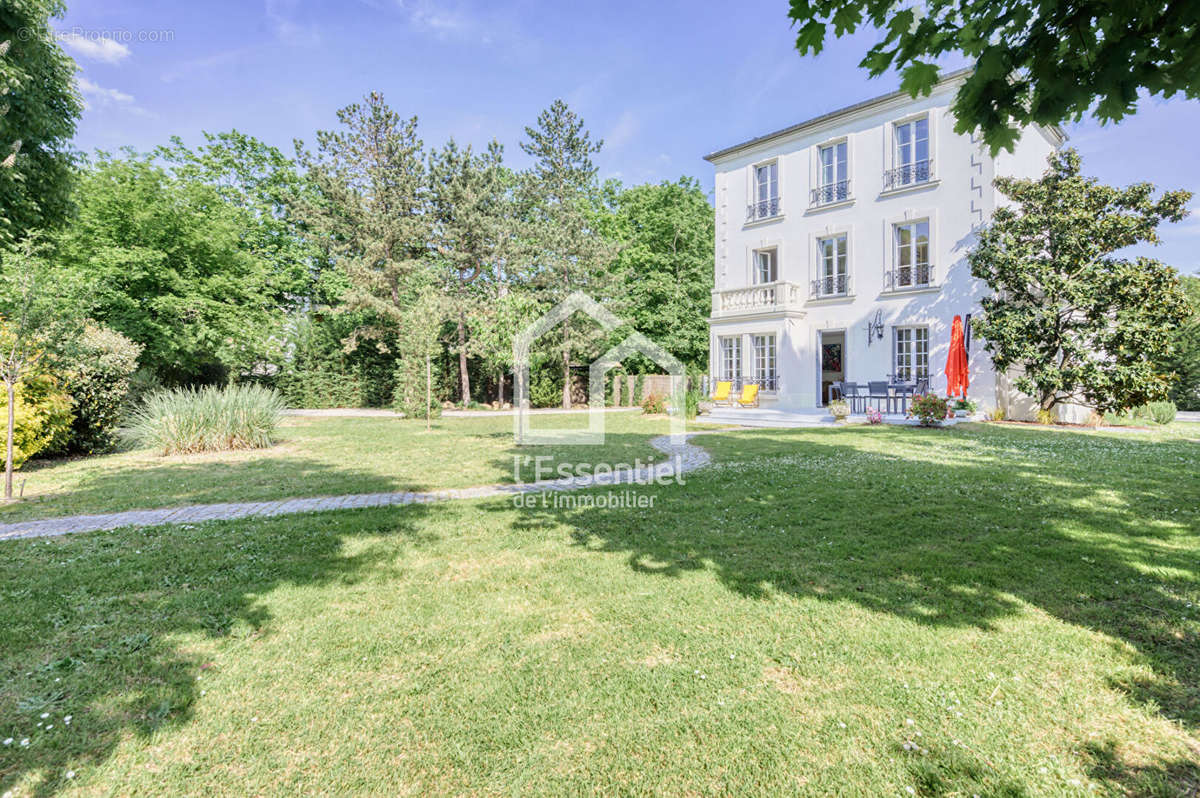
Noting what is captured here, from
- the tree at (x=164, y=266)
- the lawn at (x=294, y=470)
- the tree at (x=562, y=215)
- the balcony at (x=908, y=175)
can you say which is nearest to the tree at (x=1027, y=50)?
the lawn at (x=294, y=470)

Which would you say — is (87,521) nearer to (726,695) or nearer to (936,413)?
(726,695)

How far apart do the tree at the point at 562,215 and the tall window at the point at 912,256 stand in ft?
41.6

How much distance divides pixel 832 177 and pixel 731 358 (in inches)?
280

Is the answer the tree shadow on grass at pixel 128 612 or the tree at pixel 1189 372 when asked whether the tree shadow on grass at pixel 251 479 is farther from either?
the tree at pixel 1189 372

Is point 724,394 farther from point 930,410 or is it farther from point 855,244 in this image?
point 930,410

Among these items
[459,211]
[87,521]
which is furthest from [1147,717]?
[459,211]

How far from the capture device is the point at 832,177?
1770 cm

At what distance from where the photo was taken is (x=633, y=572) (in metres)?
3.84

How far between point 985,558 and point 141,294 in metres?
26.6

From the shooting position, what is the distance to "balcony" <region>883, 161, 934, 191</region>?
15.7 meters

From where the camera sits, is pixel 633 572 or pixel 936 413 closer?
pixel 633 572

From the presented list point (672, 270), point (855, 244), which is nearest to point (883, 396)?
point (855, 244)

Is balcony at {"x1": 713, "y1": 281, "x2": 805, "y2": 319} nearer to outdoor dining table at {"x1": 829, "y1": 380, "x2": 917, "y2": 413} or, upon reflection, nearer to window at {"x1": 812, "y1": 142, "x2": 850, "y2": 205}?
window at {"x1": 812, "y1": 142, "x2": 850, "y2": 205}

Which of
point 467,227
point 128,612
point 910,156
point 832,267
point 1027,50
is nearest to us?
point 1027,50
